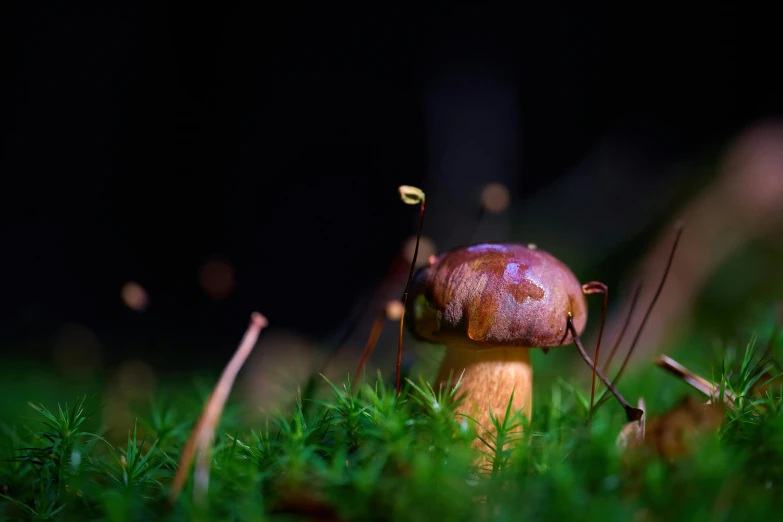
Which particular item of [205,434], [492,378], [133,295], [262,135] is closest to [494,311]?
[492,378]

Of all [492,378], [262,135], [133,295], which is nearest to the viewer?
[492,378]

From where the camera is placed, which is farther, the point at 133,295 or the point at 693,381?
the point at 133,295

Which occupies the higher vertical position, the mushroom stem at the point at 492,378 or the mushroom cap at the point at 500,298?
the mushroom cap at the point at 500,298

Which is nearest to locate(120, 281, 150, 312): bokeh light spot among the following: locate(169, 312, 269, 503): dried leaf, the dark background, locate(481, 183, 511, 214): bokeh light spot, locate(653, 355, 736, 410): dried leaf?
locate(169, 312, 269, 503): dried leaf

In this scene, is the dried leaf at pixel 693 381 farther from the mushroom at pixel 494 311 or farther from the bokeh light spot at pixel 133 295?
the bokeh light spot at pixel 133 295

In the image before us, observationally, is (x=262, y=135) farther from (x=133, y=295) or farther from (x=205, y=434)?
(x=205, y=434)

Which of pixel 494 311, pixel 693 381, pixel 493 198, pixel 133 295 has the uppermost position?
pixel 493 198

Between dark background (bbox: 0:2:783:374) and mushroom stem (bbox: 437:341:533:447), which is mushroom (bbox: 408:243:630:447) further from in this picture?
dark background (bbox: 0:2:783:374)

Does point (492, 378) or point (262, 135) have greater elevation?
point (262, 135)

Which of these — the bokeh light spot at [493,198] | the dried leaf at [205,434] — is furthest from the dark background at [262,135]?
the dried leaf at [205,434]
